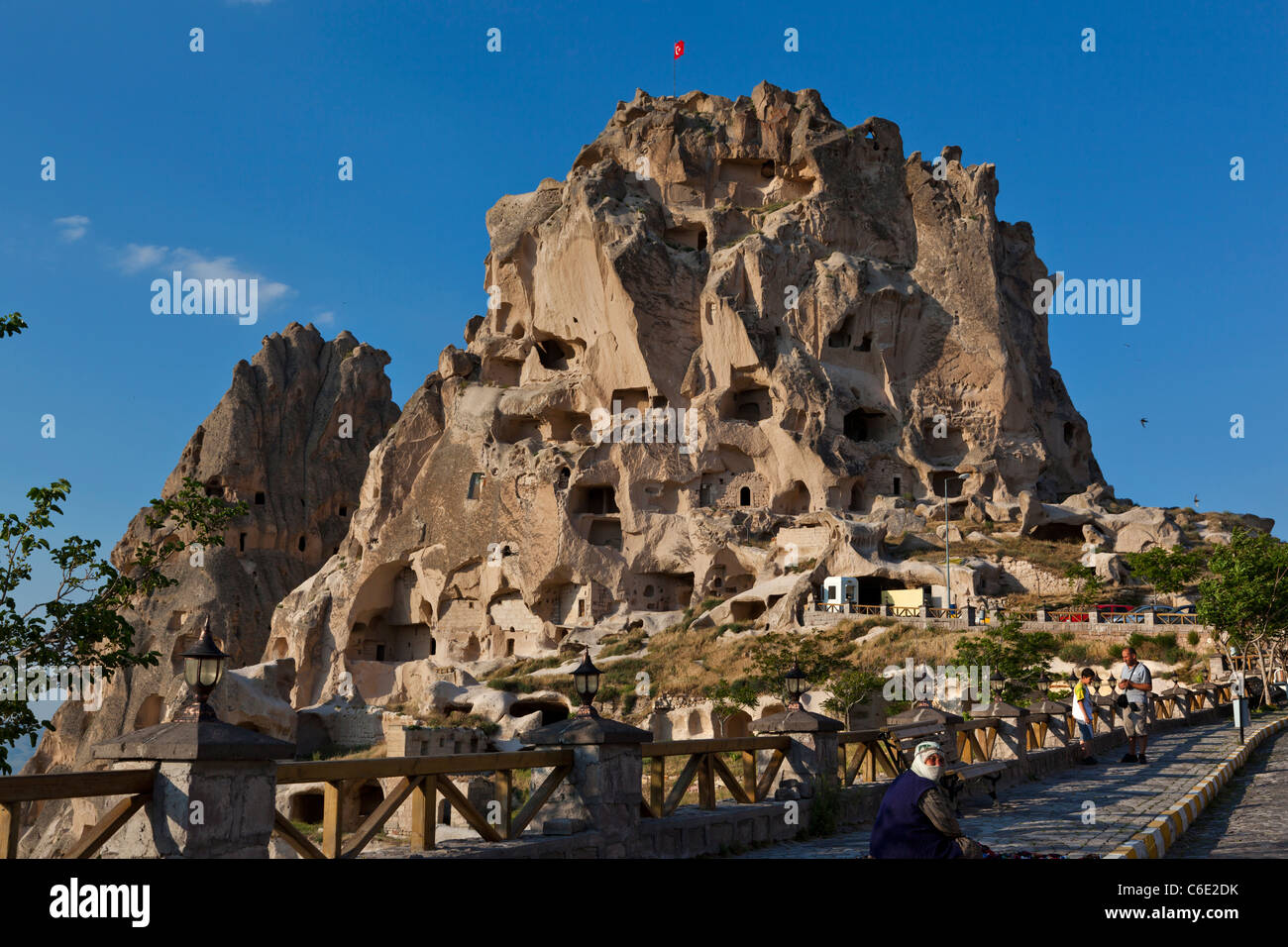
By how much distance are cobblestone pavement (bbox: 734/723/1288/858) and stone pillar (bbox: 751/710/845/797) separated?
29.5 inches

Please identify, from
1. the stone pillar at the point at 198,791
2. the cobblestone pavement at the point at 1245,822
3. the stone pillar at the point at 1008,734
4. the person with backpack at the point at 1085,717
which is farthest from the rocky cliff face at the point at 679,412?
the stone pillar at the point at 198,791

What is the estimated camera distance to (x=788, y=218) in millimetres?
68938

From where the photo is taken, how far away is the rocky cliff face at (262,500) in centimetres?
6075

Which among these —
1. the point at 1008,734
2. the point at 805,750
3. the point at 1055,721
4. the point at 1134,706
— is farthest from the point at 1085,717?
the point at 805,750

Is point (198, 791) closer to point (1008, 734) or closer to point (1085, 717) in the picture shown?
point (1008, 734)

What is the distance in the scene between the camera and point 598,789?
9.64 m

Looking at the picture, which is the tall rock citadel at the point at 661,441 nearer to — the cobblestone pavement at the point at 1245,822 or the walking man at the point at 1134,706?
the walking man at the point at 1134,706

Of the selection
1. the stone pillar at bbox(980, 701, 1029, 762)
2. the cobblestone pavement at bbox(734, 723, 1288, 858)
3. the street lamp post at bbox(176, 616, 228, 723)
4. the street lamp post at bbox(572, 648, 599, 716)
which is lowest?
the cobblestone pavement at bbox(734, 723, 1288, 858)

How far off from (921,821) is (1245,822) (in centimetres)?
743

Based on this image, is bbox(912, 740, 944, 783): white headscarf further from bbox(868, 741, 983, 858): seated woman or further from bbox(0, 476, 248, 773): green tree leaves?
bbox(0, 476, 248, 773): green tree leaves

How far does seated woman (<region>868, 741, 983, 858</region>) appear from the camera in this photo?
22.6ft

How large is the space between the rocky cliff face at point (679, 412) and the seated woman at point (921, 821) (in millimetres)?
49213

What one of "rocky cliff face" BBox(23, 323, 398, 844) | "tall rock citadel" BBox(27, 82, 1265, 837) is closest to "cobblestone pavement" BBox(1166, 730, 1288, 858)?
"tall rock citadel" BBox(27, 82, 1265, 837)
